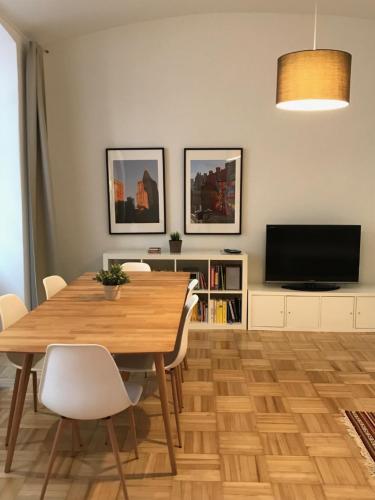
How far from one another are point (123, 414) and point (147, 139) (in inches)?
118

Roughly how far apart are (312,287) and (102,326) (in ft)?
10.0

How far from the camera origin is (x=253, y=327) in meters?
4.90

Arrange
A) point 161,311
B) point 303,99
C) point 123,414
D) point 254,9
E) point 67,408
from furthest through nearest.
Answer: point 254,9 → point 123,414 → point 161,311 → point 303,99 → point 67,408

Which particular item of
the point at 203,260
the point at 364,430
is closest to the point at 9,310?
the point at 364,430

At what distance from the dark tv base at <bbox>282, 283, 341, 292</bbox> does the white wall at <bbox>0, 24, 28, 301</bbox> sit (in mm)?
2730

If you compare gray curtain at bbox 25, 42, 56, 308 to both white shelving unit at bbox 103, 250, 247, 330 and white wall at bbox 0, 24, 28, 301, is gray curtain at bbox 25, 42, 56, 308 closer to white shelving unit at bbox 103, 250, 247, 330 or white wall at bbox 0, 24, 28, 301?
white wall at bbox 0, 24, 28, 301

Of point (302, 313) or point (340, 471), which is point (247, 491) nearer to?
point (340, 471)

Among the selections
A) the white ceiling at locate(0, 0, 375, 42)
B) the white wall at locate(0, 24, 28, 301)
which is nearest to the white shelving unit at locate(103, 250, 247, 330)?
the white wall at locate(0, 24, 28, 301)

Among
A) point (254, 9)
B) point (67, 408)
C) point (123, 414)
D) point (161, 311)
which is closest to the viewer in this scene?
point (67, 408)

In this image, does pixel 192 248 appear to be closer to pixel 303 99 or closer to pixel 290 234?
pixel 290 234

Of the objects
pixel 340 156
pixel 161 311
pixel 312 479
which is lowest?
pixel 312 479

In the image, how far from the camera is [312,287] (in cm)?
498

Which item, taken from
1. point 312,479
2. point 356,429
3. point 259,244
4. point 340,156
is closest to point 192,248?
point 259,244

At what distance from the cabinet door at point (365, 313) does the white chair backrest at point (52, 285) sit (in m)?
2.99
